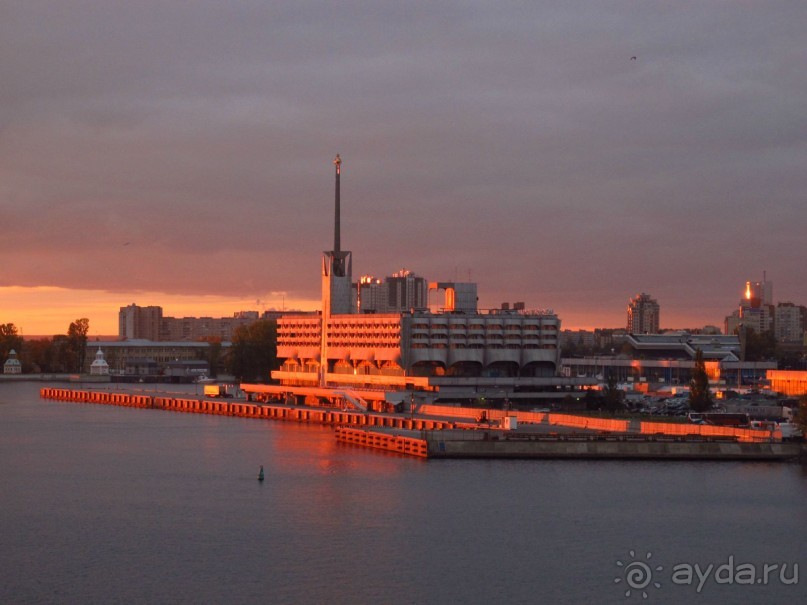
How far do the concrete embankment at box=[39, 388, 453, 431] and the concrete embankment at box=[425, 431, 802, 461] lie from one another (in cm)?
1408

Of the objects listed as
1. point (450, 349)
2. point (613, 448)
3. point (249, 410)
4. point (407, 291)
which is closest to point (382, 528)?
point (613, 448)

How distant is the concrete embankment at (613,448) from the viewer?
6850 centimetres

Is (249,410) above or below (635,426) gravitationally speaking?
below

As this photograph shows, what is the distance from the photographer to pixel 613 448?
69.6 m

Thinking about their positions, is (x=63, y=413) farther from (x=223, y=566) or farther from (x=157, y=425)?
(x=223, y=566)

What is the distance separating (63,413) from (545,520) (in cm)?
7874

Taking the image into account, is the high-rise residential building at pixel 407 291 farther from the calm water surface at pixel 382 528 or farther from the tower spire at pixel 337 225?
the calm water surface at pixel 382 528

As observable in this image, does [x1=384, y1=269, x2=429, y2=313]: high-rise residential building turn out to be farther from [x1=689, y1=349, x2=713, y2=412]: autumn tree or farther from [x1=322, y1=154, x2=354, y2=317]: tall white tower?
[x1=689, y1=349, x2=713, y2=412]: autumn tree

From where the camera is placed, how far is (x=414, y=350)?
365 feet

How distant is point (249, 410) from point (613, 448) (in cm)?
5408

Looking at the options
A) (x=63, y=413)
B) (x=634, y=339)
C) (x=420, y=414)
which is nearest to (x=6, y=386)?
(x=63, y=413)

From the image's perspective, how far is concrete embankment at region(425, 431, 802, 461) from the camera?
6850 cm

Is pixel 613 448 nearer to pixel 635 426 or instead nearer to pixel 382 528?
pixel 635 426

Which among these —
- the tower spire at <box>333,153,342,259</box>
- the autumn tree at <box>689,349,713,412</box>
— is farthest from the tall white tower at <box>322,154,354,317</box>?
the autumn tree at <box>689,349,713,412</box>
